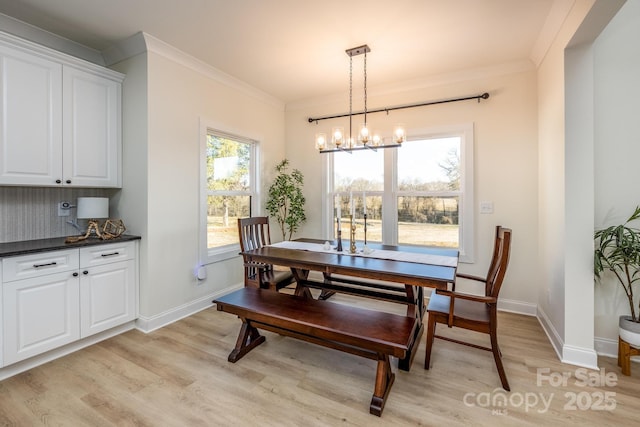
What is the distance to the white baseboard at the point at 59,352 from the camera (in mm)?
2106

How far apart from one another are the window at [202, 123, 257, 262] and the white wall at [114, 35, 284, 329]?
18 centimetres

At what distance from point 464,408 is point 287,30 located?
3.22m

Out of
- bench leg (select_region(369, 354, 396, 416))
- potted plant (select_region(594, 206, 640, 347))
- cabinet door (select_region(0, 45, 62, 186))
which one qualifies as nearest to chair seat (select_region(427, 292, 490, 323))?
bench leg (select_region(369, 354, 396, 416))

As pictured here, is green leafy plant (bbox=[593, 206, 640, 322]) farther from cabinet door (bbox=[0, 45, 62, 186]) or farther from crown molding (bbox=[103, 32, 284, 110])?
cabinet door (bbox=[0, 45, 62, 186])

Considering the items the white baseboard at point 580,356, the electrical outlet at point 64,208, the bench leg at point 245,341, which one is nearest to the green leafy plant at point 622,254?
the white baseboard at point 580,356

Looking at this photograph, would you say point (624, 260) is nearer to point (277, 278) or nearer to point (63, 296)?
point (277, 278)

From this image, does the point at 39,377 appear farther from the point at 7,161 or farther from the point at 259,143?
the point at 259,143

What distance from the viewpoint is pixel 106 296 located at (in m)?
2.62

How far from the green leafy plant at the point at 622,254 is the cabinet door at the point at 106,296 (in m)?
3.99

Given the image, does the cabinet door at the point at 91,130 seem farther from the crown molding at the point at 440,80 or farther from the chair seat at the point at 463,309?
the chair seat at the point at 463,309

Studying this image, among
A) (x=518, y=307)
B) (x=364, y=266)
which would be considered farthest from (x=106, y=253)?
(x=518, y=307)

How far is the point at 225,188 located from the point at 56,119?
67.7 inches

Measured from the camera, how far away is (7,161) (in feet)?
7.30

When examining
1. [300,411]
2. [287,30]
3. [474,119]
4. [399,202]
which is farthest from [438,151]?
[300,411]
